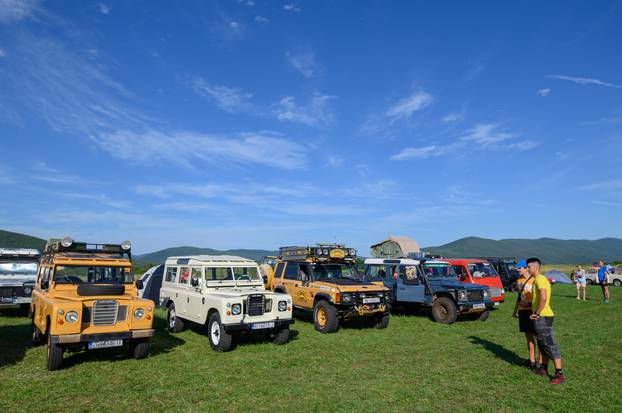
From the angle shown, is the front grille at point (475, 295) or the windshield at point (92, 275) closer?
the windshield at point (92, 275)

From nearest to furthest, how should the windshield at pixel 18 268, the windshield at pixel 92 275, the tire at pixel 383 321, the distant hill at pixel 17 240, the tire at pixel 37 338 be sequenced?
the windshield at pixel 92 275, the tire at pixel 37 338, the tire at pixel 383 321, the windshield at pixel 18 268, the distant hill at pixel 17 240

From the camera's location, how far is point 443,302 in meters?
13.0

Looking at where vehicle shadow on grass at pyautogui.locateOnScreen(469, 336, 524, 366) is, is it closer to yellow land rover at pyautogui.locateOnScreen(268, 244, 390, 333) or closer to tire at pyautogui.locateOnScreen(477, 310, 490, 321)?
yellow land rover at pyautogui.locateOnScreen(268, 244, 390, 333)

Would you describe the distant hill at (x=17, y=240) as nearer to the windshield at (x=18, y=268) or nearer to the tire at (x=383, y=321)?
the windshield at (x=18, y=268)

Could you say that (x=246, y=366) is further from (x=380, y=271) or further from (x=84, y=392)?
(x=380, y=271)

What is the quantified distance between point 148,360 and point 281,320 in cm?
294

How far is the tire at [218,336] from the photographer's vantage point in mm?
8688

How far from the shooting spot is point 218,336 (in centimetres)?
898

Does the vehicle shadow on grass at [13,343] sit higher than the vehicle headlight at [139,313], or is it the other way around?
the vehicle headlight at [139,313]

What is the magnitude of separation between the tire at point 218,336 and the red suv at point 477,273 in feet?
34.9

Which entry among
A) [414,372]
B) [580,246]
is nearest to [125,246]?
[414,372]

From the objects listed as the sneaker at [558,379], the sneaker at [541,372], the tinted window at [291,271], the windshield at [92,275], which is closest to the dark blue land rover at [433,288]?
the tinted window at [291,271]

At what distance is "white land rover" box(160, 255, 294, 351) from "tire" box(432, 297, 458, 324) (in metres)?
5.80

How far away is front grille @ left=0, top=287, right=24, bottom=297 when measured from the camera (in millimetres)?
12238
